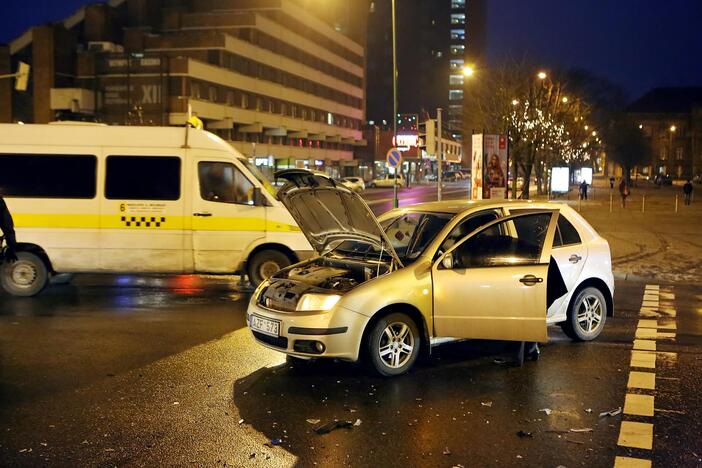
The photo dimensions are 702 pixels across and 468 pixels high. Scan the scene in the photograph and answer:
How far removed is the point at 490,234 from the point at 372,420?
8.70 feet

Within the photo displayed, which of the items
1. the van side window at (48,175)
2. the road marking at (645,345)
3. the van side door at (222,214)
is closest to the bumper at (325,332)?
the road marking at (645,345)

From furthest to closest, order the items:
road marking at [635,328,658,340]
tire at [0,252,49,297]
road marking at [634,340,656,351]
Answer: tire at [0,252,49,297] → road marking at [635,328,658,340] → road marking at [634,340,656,351]

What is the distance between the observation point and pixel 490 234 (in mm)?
7527

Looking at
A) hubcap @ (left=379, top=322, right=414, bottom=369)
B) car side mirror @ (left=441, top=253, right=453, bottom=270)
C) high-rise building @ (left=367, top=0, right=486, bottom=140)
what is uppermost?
high-rise building @ (left=367, top=0, right=486, bottom=140)

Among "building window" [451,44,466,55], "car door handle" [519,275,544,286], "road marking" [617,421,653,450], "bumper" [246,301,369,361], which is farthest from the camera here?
"building window" [451,44,466,55]

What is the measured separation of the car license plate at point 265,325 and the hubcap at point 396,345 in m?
0.97

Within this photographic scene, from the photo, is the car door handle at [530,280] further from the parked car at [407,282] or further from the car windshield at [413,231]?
the car windshield at [413,231]

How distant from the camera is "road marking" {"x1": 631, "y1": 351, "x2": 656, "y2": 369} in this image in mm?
7379

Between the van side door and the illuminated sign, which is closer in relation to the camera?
the van side door

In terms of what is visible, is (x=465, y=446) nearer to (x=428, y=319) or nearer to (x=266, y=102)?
(x=428, y=319)

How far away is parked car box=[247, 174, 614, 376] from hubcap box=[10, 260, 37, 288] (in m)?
5.72

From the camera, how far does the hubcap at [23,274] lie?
37.4ft

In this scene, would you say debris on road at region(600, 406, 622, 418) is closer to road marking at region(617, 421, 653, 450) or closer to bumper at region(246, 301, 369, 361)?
road marking at region(617, 421, 653, 450)

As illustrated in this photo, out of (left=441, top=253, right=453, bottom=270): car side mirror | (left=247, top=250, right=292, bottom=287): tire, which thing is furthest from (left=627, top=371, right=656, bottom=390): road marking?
(left=247, top=250, right=292, bottom=287): tire
